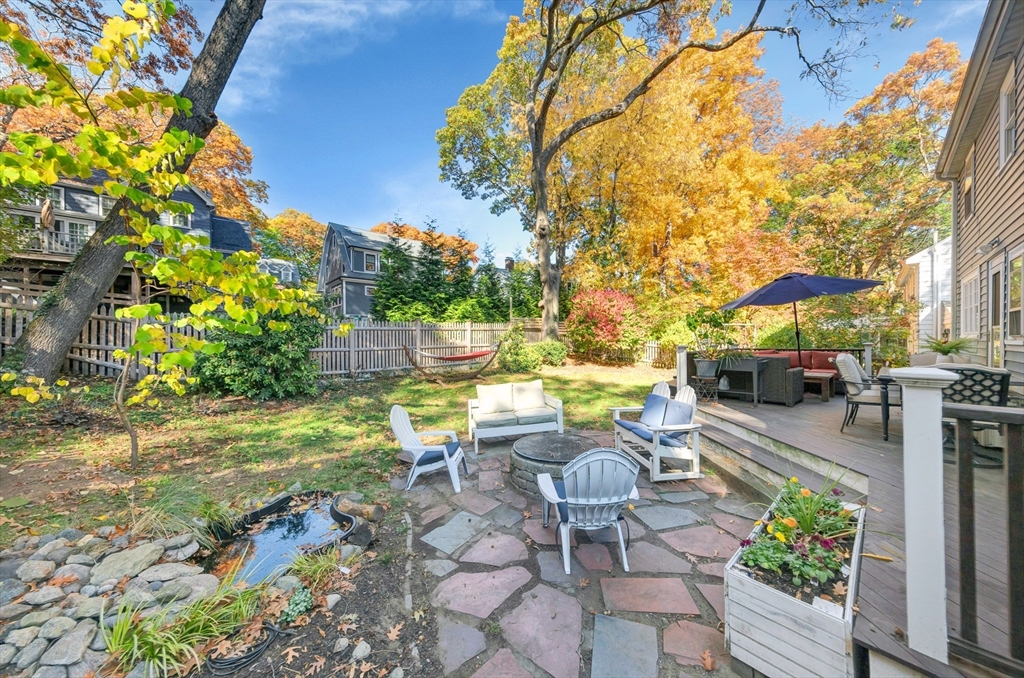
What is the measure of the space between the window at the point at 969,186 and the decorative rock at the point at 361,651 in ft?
35.5

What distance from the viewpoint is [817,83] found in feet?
28.1

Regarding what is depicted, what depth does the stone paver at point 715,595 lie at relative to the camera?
2167 millimetres

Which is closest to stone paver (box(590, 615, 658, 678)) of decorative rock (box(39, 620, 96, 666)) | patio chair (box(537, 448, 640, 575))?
patio chair (box(537, 448, 640, 575))

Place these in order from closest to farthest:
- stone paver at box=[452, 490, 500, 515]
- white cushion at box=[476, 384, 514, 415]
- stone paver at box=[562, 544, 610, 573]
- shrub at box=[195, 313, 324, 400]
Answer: stone paver at box=[562, 544, 610, 573]
stone paver at box=[452, 490, 500, 515]
white cushion at box=[476, 384, 514, 415]
shrub at box=[195, 313, 324, 400]

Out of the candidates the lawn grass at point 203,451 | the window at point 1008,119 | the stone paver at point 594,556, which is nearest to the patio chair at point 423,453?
the lawn grass at point 203,451

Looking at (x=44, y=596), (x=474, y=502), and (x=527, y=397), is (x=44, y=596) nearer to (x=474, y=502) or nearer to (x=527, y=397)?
(x=474, y=502)

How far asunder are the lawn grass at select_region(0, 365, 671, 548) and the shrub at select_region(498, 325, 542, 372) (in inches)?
145

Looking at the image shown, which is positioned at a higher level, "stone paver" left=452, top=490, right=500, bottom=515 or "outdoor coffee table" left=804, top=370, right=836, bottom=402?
"outdoor coffee table" left=804, top=370, right=836, bottom=402

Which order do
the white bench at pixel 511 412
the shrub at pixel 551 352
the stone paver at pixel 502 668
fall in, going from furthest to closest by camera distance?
the shrub at pixel 551 352
the white bench at pixel 511 412
the stone paver at pixel 502 668

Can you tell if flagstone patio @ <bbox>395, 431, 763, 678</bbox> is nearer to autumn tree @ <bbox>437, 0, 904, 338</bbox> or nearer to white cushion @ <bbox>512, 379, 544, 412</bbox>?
white cushion @ <bbox>512, 379, 544, 412</bbox>

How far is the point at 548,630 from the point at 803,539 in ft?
4.87

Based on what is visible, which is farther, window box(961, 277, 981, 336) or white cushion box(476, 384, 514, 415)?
window box(961, 277, 981, 336)

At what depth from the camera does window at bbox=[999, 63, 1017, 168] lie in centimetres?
467

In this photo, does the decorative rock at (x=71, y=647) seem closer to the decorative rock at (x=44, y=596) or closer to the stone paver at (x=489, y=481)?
the decorative rock at (x=44, y=596)
